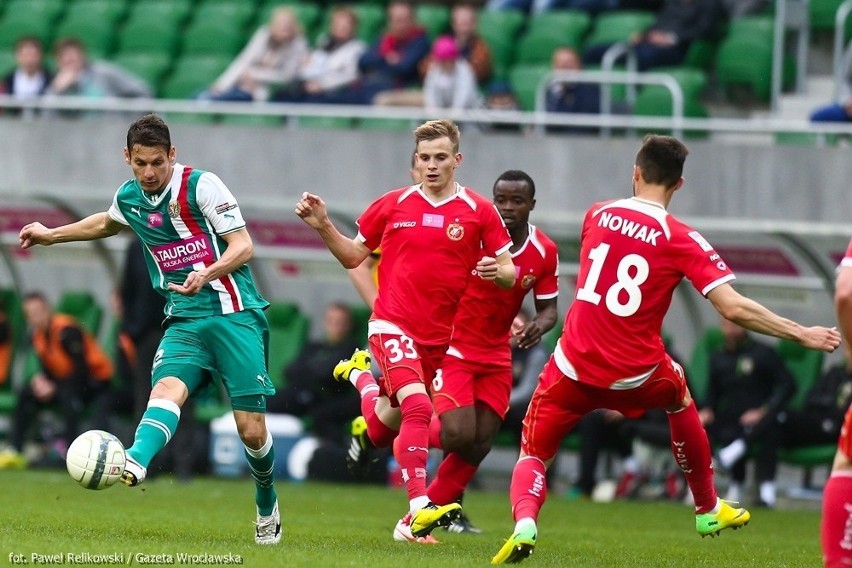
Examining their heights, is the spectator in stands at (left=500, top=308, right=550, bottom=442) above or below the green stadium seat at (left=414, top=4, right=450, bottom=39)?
below

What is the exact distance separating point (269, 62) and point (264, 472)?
32.2ft

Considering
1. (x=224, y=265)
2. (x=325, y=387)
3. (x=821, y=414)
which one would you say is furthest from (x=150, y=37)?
(x=224, y=265)

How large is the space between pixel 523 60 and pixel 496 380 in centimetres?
844

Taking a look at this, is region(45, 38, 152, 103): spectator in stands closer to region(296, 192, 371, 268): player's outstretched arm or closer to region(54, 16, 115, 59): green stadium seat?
region(54, 16, 115, 59): green stadium seat

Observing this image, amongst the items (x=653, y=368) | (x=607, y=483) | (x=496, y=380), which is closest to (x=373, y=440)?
(x=496, y=380)

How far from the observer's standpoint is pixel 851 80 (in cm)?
1541

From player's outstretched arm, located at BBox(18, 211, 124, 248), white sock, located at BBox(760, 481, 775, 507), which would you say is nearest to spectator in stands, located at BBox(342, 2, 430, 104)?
white sock, located at BBox(760, 481, 775, 507)

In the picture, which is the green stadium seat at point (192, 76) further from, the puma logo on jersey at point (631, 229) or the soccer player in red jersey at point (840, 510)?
the soccer player in red jersey at point (840, 510)

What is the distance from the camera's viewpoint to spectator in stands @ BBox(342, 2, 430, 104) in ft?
55.9

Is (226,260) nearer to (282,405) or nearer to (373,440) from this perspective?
(373,440)

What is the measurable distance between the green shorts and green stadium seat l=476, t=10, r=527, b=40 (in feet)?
33.2

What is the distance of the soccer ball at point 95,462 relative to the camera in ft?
25.5

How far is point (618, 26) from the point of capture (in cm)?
1756

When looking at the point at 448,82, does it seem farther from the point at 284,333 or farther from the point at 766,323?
the point at 766,323
